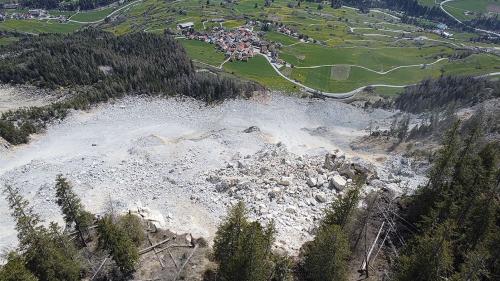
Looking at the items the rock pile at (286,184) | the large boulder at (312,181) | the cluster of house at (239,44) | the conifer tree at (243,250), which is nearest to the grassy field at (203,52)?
the cluster of house at (239,44)

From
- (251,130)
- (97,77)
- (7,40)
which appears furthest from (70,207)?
(7,40)

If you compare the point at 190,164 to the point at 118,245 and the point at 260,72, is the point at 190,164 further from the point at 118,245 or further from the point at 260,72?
the point at 260,72

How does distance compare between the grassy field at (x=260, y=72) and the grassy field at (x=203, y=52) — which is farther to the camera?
the grassy field at (x=203, y=52)

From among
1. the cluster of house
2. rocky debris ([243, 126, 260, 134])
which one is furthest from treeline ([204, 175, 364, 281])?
the cluster of house

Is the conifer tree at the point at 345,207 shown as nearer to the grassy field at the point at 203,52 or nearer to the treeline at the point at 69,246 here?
the treeline at the point at 69,246

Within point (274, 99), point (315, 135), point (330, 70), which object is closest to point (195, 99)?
point (274, 99)
